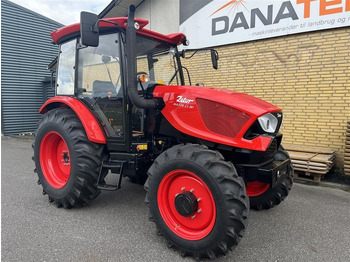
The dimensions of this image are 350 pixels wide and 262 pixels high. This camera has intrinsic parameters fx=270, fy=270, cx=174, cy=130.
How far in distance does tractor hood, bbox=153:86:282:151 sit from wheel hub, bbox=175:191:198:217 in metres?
0.58

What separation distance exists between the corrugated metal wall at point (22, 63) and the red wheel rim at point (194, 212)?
35.1 feet

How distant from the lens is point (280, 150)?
3.18m

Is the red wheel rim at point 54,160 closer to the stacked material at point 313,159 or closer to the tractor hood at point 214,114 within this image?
the tractor hood at point 214,114

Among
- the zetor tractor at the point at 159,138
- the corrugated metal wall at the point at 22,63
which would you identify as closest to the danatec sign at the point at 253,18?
the zetor tractor at the point at 159,138

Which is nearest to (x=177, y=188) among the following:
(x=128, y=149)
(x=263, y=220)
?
(x=128, y=149)

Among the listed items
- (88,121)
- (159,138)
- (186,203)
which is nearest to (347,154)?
(159,138)

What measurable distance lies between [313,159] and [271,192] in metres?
1.85

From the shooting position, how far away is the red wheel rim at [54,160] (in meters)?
3.67

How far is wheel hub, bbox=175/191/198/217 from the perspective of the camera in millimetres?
2436

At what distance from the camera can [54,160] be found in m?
3.84

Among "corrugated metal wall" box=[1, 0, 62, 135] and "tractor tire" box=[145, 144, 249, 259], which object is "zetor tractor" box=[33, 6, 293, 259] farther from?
"corrugated metal wall" box=[1, 0, 62, 135]

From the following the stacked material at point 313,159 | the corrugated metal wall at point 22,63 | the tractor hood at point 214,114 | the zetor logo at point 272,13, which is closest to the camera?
the tractor hood at point 214,114

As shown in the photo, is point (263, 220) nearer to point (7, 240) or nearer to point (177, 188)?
point (177, 188)

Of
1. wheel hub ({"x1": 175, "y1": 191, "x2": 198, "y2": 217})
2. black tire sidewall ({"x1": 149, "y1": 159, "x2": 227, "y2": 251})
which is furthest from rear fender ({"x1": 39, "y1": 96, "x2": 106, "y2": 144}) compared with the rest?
wheel hub ({"x1": 175, "y1": 191, "x2": 198, "y2": 217})
